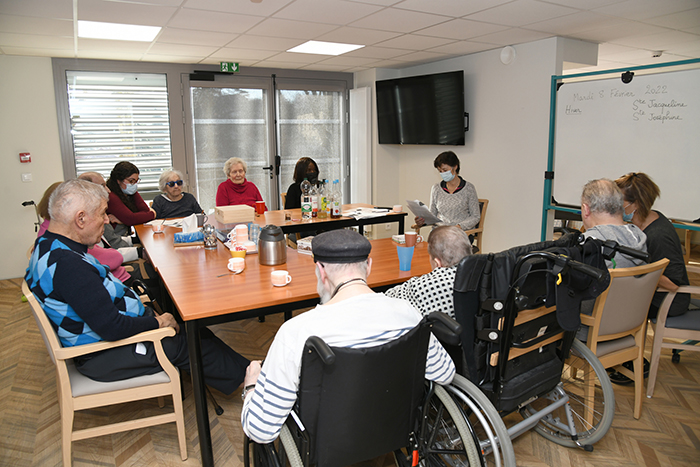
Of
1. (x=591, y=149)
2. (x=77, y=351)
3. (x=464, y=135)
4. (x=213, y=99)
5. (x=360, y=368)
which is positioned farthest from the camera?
(x=213, y=99)

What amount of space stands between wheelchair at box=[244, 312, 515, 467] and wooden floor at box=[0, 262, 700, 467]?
31.3 inches

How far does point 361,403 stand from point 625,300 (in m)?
1.54

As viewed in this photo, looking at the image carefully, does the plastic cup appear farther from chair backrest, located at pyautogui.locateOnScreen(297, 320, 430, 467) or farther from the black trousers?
chair backrest, located at pyautogui.locateOnScreen(297, 320, 430, 467)

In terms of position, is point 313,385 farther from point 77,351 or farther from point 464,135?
point 464,135

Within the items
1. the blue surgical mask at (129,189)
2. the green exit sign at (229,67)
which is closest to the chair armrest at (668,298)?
the blue surgical mask at (129,189)

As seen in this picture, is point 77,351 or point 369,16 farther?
point 369,16

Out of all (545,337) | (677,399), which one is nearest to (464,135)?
(677,399)

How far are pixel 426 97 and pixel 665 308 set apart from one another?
410 cm

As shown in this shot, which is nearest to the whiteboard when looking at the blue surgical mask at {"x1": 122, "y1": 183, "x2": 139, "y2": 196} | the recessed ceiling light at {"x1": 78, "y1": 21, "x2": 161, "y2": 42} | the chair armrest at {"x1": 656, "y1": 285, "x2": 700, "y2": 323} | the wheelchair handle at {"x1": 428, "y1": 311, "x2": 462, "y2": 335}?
the chair armrest at {"x1": 656, "y1": 285, "x2": 700, "y2": 323}

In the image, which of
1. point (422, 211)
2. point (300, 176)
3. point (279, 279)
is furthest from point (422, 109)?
point (279, 279)

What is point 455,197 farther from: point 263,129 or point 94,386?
point 94,386

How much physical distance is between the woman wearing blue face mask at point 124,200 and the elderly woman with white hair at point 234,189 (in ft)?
2.70

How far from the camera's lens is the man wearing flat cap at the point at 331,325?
4.06 feet

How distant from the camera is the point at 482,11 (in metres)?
3.56
